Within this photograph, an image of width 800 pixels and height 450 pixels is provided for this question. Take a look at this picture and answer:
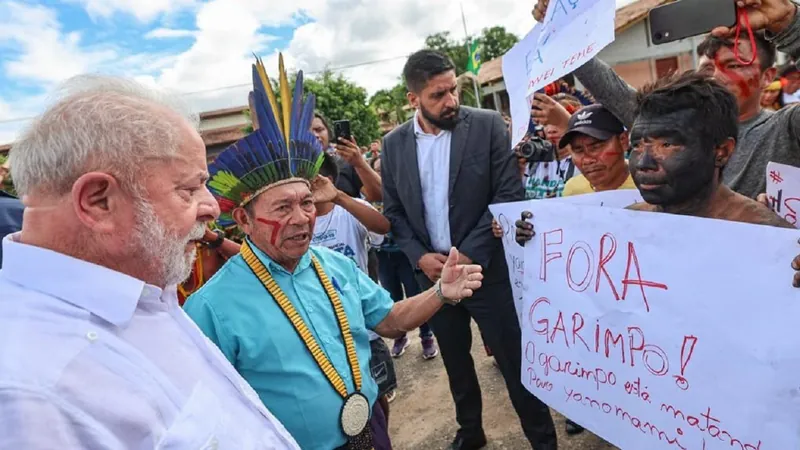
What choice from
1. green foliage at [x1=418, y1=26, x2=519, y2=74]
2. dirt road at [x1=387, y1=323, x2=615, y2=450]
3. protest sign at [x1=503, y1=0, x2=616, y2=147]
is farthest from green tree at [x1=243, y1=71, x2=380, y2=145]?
green foliage at [x1=418, y1=26, x2=519, y2=74]

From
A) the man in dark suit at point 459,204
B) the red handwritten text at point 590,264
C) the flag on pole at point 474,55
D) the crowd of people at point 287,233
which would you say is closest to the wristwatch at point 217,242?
the crowd of people at point 287,233

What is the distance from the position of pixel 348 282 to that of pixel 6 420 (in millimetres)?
1323

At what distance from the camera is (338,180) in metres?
3.79

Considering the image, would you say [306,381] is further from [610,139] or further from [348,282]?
[610,139]

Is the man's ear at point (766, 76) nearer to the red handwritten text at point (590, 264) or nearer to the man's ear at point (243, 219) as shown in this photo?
the red handwritten text at point (590, 264)

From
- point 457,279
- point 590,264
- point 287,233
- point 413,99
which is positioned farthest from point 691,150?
point 413,99

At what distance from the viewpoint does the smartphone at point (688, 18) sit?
4.86 feet

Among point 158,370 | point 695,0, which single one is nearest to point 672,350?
point 695,0

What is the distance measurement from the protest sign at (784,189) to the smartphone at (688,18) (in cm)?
47

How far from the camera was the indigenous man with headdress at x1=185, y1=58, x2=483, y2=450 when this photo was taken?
1.61 meters

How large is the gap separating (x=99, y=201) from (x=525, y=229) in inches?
57.7

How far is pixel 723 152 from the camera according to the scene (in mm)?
1440

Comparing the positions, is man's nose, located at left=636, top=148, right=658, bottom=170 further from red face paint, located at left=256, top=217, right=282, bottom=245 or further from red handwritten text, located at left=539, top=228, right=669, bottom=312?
red face paint, located at left=256, top=217, right=282, bottom=245

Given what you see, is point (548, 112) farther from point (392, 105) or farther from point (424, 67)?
point (392, 105)
